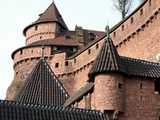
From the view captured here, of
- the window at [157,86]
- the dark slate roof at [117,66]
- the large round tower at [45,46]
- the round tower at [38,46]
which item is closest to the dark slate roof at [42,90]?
the dark slate roof at [117,66]

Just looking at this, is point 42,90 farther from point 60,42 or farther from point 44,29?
point 44,29

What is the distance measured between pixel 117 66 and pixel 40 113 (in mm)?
3471

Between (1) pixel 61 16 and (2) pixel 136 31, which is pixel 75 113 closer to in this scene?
(2) pixel 136 31

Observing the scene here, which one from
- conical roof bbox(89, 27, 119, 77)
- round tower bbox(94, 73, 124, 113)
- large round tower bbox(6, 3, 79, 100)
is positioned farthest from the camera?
large round tower bbox(6, 3, 79, 100)

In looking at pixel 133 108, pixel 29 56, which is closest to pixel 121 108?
pixel 133 108

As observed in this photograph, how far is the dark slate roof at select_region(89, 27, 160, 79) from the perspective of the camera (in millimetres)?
20641

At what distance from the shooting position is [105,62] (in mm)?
20812

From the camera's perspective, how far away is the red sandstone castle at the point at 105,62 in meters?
20.5

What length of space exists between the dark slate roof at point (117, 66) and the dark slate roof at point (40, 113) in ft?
5.67

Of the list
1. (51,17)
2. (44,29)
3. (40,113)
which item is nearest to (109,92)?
(40,113)

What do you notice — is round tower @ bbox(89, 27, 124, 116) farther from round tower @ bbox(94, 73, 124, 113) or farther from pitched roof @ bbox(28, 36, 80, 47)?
pitched roof @ bbox(28, 36, 80, 47)

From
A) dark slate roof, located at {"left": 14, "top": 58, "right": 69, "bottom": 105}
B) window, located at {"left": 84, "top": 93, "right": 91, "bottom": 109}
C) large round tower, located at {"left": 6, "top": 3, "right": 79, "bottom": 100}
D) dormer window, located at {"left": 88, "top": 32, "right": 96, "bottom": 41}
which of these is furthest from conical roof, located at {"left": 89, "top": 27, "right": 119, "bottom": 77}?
dormer window, located at {"left": 88, "top": 32, "right": 96, "bottom": 41}

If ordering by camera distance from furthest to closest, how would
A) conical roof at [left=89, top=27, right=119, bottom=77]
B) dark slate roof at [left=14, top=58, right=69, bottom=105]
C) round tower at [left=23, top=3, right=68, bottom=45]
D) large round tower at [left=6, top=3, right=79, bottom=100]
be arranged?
round tower at [left=23, top=3, right=68, bottom=45] < large round tower at [left=6, top=3, right=79, bottom=100] < dark slate roof at [left=14, top=58, right=69, bottom=105] < conical roof at [left=89, top=27, right=119, bottom=77]

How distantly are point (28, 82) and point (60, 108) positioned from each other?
7.70 meters
